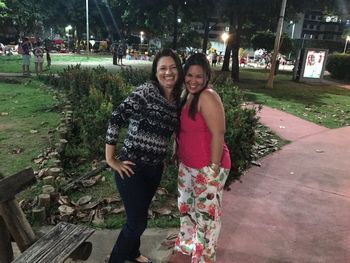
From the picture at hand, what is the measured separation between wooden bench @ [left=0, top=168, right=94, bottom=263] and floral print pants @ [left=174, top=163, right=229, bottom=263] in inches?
34.4

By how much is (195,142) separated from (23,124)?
18.8ft

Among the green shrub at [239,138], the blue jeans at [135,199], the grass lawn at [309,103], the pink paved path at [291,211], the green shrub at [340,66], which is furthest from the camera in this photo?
the green shrub at [340,66]

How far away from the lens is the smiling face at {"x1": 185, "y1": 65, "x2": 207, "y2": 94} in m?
2.61

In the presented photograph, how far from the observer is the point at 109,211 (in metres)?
4.03

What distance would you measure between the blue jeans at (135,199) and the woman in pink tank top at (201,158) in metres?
0.29

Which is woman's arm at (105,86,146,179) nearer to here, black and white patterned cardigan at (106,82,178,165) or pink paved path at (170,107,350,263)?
black and white patterned cardigan at (106,82,178,165)

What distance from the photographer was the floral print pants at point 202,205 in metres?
2.82

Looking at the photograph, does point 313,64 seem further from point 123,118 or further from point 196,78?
point 123,118

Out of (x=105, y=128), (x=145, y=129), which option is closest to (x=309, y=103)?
(x=105, y=128)

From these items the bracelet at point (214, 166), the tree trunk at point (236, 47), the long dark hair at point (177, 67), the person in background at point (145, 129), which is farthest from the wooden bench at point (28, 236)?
the tree trunk at point (236, 47)

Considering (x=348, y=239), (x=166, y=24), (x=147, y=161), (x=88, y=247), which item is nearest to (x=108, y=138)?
(x=147, y=161)

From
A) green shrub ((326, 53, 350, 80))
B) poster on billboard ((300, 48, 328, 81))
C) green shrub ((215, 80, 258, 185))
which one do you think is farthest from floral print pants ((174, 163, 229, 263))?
green shrub ((326, 53, 350, 80))

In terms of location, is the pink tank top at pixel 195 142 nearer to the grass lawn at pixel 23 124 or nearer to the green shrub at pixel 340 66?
the grass lawn at pixel 23 124

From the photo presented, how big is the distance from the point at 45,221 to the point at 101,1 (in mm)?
45436
